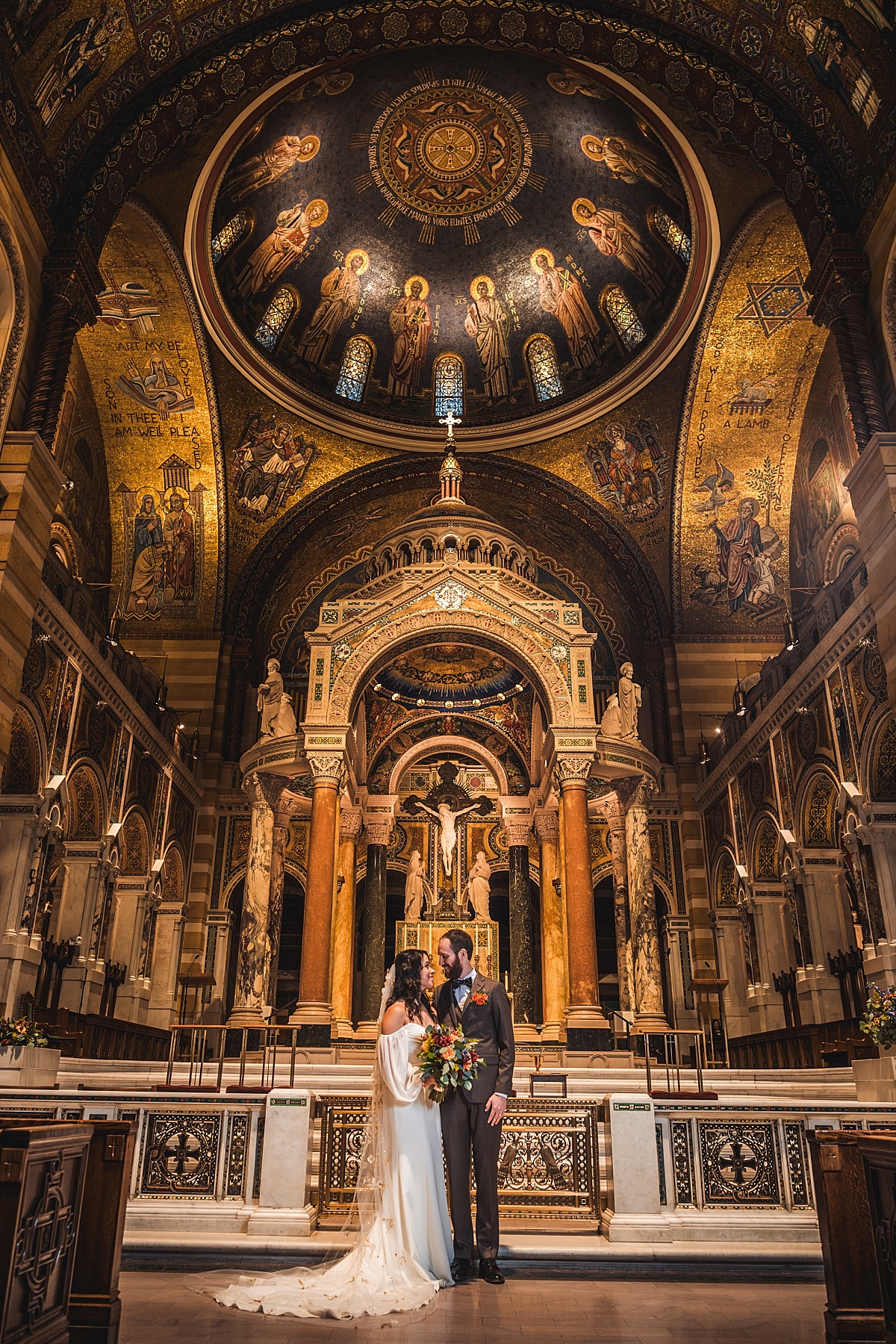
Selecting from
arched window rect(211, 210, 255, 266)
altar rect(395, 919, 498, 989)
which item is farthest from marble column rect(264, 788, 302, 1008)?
arched window rect(211, 210, 255, 266)

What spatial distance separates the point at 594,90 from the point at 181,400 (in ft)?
35.8

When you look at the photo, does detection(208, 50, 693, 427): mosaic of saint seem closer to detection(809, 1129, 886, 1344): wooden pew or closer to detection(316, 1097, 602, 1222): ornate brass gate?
detection(316, 1097, 602, 1222): ornate brass gate

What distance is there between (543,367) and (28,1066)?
19708 mm

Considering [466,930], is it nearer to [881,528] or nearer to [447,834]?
[447,834]

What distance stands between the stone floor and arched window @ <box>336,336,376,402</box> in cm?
2186

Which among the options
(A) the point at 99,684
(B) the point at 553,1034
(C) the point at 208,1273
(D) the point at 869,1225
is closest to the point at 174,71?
(A) the point at 99,684

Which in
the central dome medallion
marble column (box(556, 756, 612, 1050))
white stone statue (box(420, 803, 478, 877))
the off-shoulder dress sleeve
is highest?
the central dome medallion

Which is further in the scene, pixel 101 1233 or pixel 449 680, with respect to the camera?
pixel 449 680

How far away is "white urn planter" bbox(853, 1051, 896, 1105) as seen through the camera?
33.3 ft

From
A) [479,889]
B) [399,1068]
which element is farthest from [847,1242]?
[479,889]

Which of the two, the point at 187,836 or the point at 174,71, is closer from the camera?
the point at 174,71

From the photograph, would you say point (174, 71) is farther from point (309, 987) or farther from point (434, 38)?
point (309, 987)

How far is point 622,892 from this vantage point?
18609 millimetres

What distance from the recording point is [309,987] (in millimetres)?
14562
